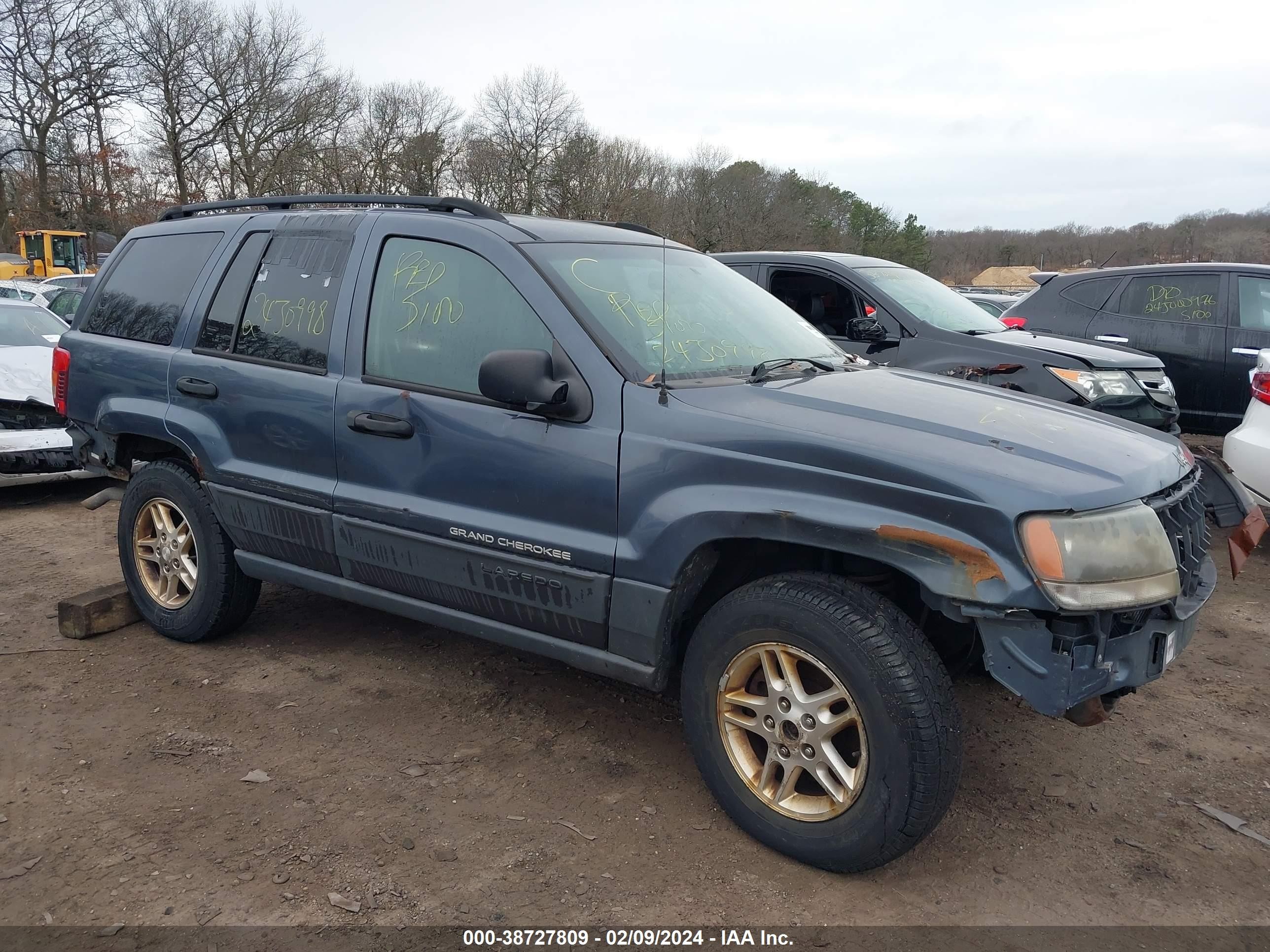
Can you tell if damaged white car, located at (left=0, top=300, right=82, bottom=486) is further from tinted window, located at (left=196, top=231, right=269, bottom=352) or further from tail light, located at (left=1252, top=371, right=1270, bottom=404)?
tail light, located at (left=1252, top=371, right=1270, bottom=404)

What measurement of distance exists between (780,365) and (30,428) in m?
6.01

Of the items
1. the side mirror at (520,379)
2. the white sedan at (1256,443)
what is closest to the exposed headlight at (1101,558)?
the side mirror at (520,379)

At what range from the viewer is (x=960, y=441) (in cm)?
273

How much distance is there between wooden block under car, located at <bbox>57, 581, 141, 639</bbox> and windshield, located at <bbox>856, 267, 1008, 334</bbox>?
5136 mm

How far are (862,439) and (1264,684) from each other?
2.76m

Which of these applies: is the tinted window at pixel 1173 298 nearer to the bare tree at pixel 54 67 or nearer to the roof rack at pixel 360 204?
the roof rack at pixel 360 204

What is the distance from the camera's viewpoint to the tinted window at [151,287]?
4.27 meters

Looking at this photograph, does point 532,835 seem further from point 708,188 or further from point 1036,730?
point 708,188

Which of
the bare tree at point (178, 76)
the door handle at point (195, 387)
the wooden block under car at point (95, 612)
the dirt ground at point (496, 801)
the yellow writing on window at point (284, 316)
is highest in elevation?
the bare tree at point (178, 76)

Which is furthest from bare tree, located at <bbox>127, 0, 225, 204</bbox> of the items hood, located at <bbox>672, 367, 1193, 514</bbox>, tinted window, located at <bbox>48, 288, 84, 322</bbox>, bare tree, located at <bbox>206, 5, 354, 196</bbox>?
hood, located at <bbox>672, 367, 1193, 514</bbox>

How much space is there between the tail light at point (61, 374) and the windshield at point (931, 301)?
5.04 metres

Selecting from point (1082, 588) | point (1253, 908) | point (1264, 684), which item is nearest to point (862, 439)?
point (1082, 588)

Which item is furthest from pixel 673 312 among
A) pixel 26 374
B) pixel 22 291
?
pixel 22 291

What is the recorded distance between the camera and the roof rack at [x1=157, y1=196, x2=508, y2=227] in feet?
12.1
